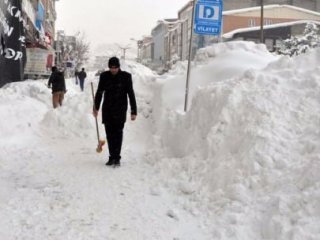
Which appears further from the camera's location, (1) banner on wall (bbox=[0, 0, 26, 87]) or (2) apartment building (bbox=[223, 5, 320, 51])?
(2) apartment building (bbox=[223, 5, 320, 51])

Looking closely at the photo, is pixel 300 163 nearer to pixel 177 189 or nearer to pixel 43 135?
pixel 177 189

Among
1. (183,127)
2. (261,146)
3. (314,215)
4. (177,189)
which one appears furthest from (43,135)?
(314,215)

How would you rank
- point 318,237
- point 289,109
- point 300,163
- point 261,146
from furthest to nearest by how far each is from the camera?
point 289,109
point 261,146
point 300,163
point 318,237

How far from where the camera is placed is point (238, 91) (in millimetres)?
7727

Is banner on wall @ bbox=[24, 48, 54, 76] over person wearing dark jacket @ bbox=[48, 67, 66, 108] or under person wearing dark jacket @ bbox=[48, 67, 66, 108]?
over

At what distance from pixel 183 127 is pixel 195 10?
8.44ft

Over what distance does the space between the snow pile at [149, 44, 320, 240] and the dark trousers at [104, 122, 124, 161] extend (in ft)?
1.90

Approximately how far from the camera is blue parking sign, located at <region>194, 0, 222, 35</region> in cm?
1012

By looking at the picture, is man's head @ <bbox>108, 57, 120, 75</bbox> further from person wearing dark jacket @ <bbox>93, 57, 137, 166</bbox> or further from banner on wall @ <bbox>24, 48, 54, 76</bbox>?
banner on wall @ <bbox>24, 48, 54, 76</bbox>

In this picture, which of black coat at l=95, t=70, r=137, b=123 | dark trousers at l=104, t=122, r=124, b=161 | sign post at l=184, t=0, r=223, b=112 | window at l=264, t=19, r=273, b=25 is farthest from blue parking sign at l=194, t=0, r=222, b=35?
window at l=264, t=19, r=273, b=25

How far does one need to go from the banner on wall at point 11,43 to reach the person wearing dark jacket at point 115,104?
12.9m

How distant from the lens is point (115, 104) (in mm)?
8141

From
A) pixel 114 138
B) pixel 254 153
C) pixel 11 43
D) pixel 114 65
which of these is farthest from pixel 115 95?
pixel 11 43

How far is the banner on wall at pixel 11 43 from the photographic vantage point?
66.7ft
